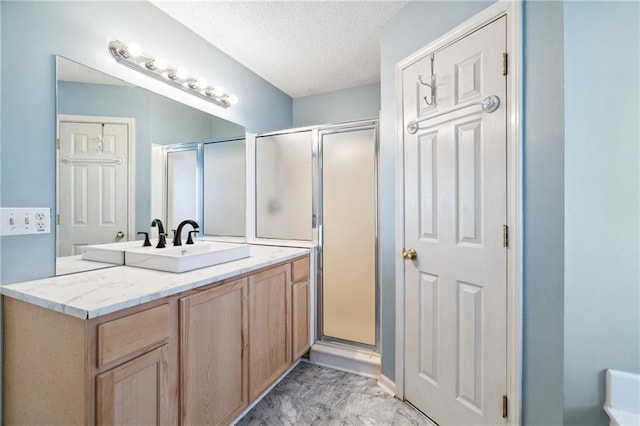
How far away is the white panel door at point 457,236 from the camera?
126 cm

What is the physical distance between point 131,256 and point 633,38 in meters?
2.27

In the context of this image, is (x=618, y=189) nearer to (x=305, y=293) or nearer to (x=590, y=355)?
(x=590, y=355)

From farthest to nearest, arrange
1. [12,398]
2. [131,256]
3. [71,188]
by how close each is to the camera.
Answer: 1. [131,256]
2. [71,188]
3. [12,398]

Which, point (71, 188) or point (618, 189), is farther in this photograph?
point (71, 188)

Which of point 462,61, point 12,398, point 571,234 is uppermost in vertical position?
point 462,61

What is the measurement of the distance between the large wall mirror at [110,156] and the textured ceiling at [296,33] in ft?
1.85

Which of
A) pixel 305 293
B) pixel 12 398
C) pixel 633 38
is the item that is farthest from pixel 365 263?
pixel 12 398

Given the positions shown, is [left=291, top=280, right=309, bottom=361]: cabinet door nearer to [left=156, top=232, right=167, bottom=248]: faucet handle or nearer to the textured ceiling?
[left=156, top=232, right=167, bottom=248]: faucet handle

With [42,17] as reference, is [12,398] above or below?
below

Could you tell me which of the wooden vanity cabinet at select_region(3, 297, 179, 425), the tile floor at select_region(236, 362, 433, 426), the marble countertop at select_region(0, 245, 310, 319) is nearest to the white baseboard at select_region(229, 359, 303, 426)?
the tile floor at select_region(236, 362, 433, 426)

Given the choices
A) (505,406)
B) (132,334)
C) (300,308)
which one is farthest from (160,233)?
(505,406)

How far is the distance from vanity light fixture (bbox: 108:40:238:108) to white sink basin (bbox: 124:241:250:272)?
39.8 inches

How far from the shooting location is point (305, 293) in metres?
2.14

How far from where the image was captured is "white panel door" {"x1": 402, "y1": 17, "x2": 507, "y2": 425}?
1.26 metres
